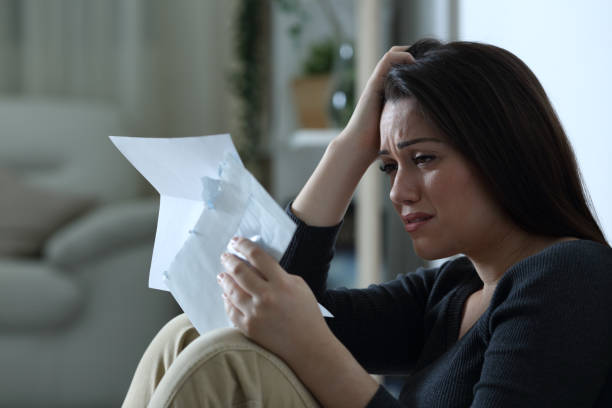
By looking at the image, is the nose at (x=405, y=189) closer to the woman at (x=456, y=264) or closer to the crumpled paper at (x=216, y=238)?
the woman at (x=456, y=264)

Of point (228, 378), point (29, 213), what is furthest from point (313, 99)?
point (228, 378)

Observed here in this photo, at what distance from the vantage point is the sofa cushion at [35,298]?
6.53 ft

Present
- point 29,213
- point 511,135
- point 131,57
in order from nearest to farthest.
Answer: point 511,135, point 29,213, point 131,57

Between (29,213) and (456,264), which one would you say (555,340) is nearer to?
(456,264)

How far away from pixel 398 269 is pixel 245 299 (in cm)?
124

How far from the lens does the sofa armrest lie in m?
2.03

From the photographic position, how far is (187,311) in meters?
0.73

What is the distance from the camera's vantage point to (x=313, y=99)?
2.58 m

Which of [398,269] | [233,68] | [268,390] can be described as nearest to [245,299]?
[268,390]

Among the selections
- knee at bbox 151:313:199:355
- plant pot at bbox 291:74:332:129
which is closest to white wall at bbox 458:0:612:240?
knee at bbox 151:313:199:355

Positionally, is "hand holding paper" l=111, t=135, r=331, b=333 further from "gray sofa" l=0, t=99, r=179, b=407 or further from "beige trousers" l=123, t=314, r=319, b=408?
"gray sofa" l=0, t=99, r=179, b=407

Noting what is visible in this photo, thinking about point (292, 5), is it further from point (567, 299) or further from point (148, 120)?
point (567, 299)

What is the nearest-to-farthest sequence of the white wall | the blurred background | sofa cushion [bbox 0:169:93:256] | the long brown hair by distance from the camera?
the long brown hair < the white wall < the blurred background < sofa cushion [bbox 0:169:93:256]

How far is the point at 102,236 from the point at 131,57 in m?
1.25
